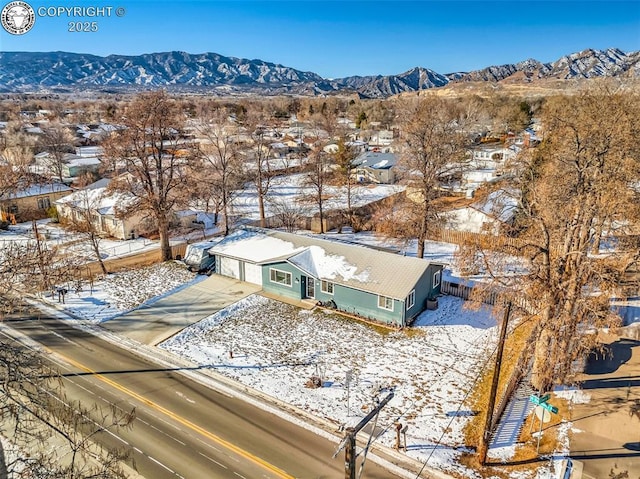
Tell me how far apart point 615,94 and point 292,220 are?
82.0 ft

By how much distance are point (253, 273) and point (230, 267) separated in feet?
6.37

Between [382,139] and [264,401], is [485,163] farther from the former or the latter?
[264,401]

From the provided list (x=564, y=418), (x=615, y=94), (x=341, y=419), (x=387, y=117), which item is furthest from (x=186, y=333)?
(x=387, y=117)

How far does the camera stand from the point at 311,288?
88.3ft

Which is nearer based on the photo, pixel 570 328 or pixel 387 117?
pixel 570 328

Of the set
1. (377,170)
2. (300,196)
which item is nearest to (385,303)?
(300,196)

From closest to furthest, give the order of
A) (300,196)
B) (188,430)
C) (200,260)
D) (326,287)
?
(188,430), (326,287), (200,260), (300,196)

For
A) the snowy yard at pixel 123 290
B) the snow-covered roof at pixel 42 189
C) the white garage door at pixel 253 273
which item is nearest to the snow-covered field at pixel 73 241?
the snow-covered roof at pixel 42 189

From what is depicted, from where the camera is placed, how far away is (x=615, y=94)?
86.9 feet

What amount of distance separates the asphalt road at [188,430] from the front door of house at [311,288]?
958cm

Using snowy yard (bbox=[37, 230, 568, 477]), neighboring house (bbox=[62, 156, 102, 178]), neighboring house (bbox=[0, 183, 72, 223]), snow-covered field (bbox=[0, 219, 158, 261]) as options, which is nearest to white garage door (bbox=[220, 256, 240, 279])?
snowy yard (bbox=[37, 230, 568, 477])

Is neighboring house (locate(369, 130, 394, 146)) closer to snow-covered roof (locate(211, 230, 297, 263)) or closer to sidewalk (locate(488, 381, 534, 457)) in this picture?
snow-covered roof (locate(211, 230, 297, 263))

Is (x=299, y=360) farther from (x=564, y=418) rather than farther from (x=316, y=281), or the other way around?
(x=564, y=418)

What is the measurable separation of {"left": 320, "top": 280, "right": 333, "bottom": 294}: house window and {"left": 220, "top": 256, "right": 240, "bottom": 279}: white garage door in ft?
21.7
